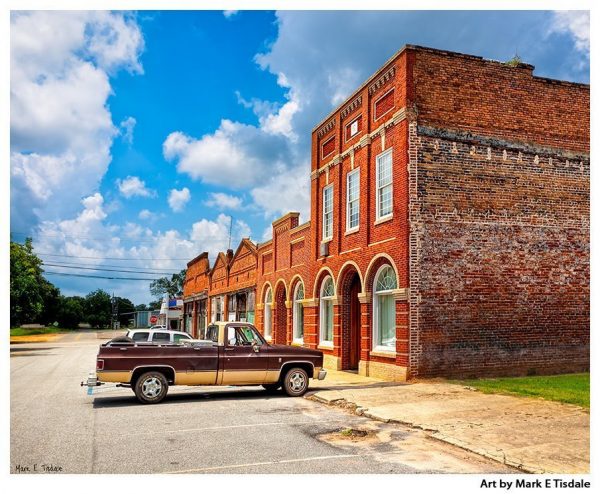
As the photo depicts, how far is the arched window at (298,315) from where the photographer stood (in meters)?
27.5

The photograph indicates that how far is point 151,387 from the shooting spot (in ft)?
45.2

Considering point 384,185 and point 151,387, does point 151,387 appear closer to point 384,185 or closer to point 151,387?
point 151,387

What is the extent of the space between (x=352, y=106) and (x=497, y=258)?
782 centimetres

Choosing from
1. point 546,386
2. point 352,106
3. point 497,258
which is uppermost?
point 352,106

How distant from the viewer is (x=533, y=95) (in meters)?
18.9

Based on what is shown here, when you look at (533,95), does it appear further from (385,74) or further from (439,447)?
(439,447)

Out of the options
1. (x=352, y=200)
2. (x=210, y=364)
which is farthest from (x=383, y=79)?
(x=210, y=364)

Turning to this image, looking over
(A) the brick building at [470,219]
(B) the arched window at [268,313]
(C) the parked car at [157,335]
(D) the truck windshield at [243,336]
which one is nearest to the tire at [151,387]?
(D) the truck windshield at [243,336]

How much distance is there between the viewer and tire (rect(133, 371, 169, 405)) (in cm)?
1366

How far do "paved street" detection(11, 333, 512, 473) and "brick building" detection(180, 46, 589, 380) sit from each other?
5156mm

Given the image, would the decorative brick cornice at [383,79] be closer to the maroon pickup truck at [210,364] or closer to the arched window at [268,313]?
the maroon pickup truck at [210,364]

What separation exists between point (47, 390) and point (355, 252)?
34.0 feet

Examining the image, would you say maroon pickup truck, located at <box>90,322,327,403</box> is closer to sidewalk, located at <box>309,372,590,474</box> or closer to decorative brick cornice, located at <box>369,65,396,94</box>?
sidewalk, located at <box>309,372,590,474</box>
